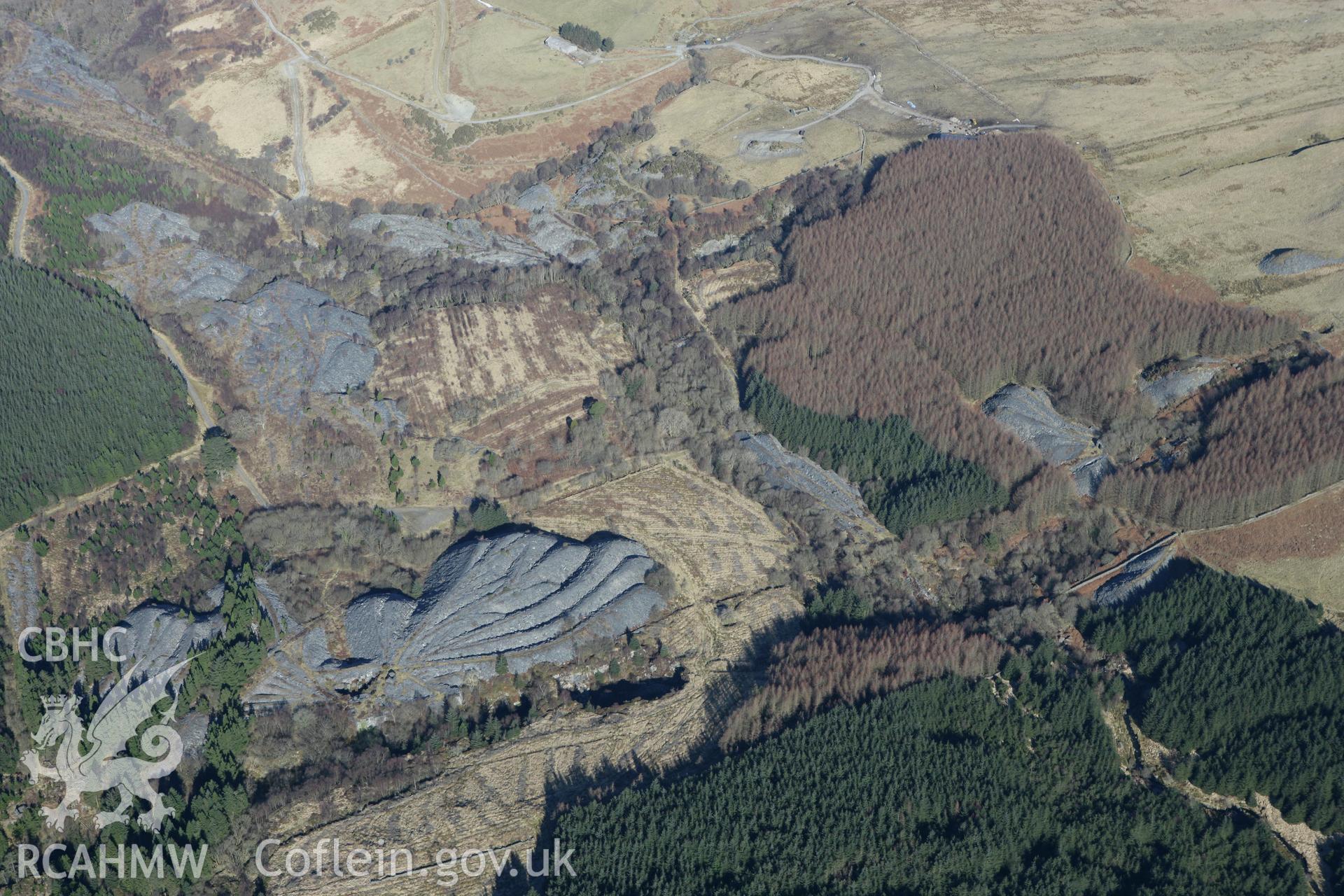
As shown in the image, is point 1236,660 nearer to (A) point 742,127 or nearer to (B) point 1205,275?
(B) point 1205,275

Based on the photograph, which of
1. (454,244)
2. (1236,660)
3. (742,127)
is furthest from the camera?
(742,127)

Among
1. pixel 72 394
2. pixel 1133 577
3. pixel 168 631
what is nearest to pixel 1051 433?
pixel 1133 577

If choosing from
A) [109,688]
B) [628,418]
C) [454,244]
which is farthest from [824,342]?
[109,688]

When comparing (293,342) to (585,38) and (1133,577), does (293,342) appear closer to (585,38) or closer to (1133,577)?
(585,38)

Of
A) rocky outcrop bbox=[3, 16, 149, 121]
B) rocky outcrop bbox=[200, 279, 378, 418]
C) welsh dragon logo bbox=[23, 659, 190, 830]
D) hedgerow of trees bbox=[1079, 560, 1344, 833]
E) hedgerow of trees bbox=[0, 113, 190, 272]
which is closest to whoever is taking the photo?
hedgerow of trees bbox=[1079, 560, 1344, 833]

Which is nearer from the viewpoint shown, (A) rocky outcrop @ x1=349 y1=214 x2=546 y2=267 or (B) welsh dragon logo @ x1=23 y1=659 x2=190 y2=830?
(B) welsh dragon logo @ x1=23 y1=659 x2=190 y2=830

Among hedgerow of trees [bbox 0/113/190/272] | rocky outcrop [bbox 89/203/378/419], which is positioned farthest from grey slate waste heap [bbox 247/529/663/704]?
hedgerow of trees [bbox 0/113/190/272]

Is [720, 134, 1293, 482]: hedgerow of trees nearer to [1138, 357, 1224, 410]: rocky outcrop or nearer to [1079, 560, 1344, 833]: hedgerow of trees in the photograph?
[1138, 357, 1224, 410]: rocky outcrop

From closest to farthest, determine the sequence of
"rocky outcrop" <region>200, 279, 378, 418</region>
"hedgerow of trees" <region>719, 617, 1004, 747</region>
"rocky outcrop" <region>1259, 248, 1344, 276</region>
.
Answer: "hedgerow of trees" <region>719, 617, 1004, 747</region>
"rocky outcrop" <region>200, 279, 378, 418</region>
"rocky outcrop" <region>1259, 248, 1344, 276</region>

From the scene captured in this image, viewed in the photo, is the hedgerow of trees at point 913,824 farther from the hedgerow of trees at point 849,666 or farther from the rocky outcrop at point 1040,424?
the rocky outcrop at point 1040,424
